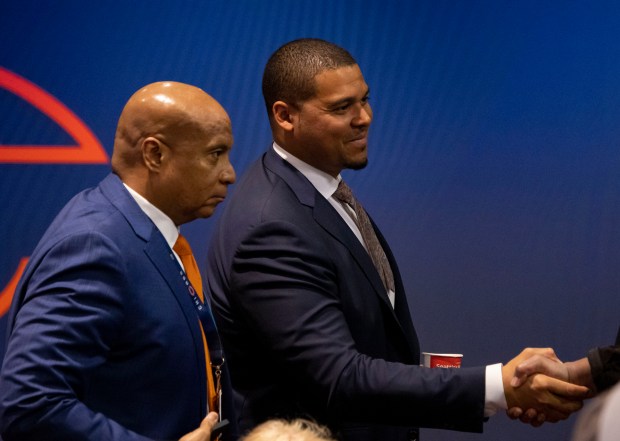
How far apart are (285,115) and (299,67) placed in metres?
0.15

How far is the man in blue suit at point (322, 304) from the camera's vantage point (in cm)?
256

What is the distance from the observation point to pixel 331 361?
254 cm

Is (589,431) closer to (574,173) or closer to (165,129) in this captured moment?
(165,129)

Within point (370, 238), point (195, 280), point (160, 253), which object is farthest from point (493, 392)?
point (160, 253)

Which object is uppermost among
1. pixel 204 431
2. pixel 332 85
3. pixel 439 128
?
pixel 332 85

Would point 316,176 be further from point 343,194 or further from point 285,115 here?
point 285,115

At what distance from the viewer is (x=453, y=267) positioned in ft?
12.9

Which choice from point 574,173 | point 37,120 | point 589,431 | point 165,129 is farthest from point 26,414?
point 574,173

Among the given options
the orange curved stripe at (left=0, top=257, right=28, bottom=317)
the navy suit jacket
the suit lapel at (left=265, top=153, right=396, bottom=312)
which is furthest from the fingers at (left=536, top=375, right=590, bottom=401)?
the orange curved stripe at (left=0, top=257, right=28, bottom=317)

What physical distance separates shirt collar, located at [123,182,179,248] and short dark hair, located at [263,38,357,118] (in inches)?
33.1

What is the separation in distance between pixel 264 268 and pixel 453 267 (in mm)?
1484

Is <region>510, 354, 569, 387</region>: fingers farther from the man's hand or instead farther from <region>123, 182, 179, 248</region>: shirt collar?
<region>123, 182, 179, 248</region>: shirt collar

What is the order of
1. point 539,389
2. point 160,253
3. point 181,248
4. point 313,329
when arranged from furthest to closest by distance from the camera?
point 539,389 → point 313,329 → point 181,248 → point 160,253

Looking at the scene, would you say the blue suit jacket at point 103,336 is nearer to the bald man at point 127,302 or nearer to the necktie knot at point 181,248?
the bald man at point 127,302
